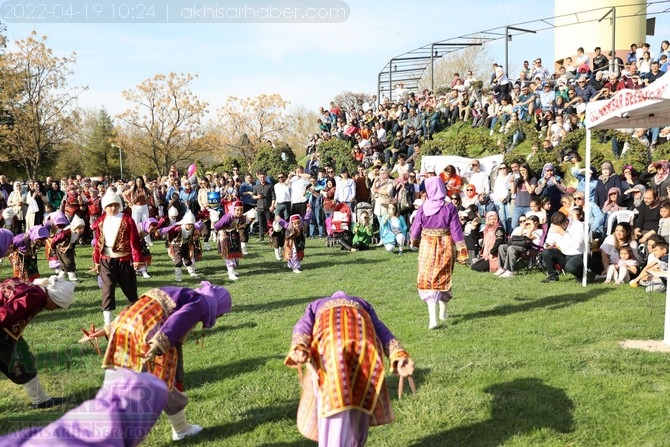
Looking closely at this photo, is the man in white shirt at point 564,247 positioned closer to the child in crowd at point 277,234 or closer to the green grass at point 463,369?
the green grass at point 463,369

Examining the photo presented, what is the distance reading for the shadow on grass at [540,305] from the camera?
820 cm

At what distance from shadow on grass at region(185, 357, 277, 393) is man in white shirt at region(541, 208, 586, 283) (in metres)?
6.14

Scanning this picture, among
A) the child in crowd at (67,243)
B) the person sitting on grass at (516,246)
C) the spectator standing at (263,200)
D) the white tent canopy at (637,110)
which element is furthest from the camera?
the spectator standing at (263,200)

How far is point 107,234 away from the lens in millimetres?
7551

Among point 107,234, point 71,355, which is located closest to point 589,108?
point 107,234

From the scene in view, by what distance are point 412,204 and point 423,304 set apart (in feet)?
21.0

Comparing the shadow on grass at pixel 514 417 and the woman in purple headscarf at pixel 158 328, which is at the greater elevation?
the woman in purple headscarf at pixel 158 328

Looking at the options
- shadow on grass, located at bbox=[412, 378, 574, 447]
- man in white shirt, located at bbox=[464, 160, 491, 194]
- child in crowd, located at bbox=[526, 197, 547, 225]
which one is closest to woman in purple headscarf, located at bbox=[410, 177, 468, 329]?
shadow on grass, located at bbox=[412, 378, 574, 447]

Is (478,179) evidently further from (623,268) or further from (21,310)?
(21,310)

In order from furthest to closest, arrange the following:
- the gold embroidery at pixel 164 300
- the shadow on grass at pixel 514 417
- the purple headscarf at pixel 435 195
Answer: the purple headscarf at pixel 435 195 → the shadow on grass at pixel 514 417 → the gold embroidery at pixel 164 300

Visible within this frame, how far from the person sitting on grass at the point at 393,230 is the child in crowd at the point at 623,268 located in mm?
5111

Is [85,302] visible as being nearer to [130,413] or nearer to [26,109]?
[130,413]

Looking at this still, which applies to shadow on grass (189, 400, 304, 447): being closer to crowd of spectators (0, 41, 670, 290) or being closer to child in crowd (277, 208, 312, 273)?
crowd of spectators (0, 41, 670, 290)

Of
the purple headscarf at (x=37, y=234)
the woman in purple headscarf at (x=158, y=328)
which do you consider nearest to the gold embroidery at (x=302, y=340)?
the woman in purple headscarf at (x=158, y=328)
